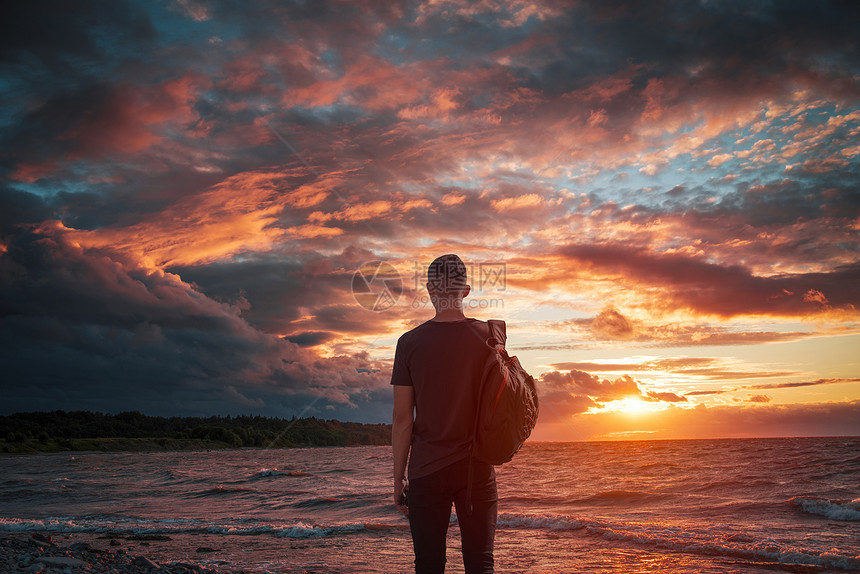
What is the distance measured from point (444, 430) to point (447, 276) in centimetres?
84

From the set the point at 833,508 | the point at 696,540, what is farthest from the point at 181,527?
the point at 833,508

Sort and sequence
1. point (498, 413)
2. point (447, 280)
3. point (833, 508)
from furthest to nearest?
point (833, 508), point (447, 280), point (498, 413)

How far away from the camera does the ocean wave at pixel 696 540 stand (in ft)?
27.6

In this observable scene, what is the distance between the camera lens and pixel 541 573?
26.7 feet

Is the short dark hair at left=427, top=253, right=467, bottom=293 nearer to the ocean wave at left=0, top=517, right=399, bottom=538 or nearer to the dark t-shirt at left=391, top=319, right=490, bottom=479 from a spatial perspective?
the dark t-shirt at left=391, top=319, right=490, bottom=479

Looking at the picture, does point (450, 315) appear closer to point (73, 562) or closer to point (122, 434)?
point (73, 562)

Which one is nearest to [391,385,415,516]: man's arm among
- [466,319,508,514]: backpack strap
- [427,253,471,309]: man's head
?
[466,319,508,514]: backpack strap

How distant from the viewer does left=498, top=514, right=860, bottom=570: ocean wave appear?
841 cm

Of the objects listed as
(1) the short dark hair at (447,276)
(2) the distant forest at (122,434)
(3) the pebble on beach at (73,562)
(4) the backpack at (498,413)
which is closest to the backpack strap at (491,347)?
(4) the backpack at (498,413)

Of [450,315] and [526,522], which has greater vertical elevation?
[450,315]

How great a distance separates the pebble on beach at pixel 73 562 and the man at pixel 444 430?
584cm

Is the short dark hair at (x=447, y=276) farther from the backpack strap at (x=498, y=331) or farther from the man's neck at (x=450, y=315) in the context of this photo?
the backpack strap at (x=498, y=331)

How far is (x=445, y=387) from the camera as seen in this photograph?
307 cm

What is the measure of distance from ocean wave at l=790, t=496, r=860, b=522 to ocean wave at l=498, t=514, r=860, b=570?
147 inches
